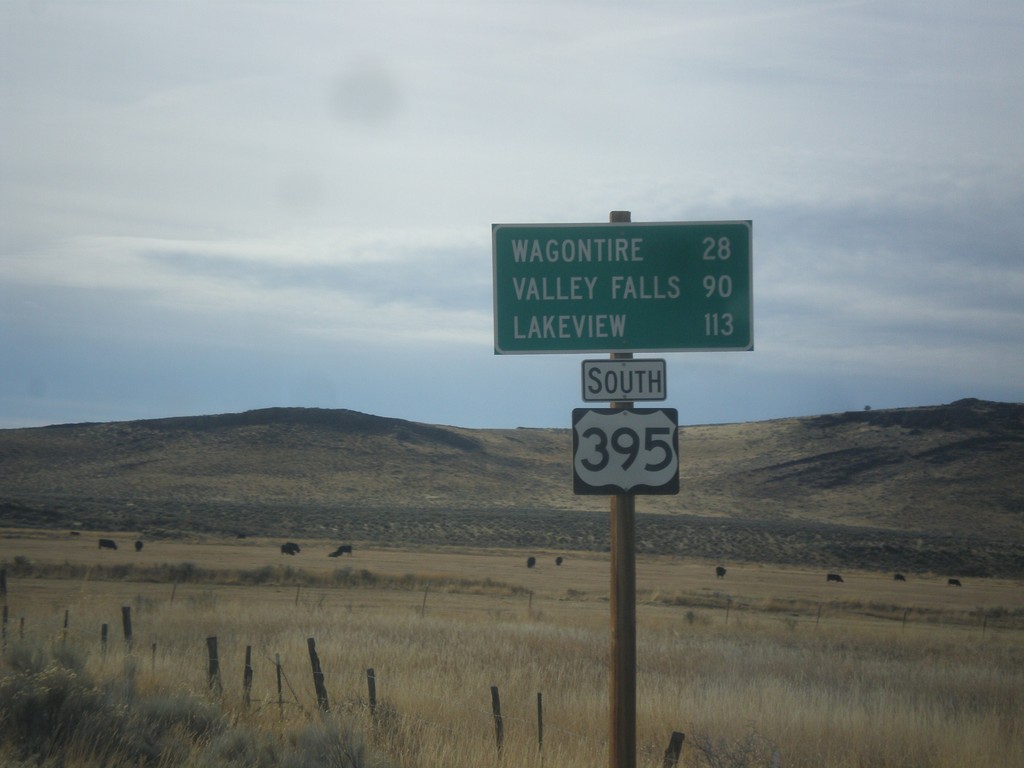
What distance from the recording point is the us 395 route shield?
594 cm

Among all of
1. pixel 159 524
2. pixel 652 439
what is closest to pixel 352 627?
pixel 652 439

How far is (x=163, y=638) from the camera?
1795cm

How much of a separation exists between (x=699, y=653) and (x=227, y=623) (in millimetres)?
10465

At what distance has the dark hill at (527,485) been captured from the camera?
220 feet

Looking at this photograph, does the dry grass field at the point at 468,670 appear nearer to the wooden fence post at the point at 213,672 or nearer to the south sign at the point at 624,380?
the wooden fence post at the point at 213,672

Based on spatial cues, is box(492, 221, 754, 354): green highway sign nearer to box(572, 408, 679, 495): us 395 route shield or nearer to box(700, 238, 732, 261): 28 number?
box(700, 238, 732, 261): 28 number

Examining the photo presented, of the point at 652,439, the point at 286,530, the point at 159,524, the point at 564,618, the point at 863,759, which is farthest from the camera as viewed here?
the point at 286,530

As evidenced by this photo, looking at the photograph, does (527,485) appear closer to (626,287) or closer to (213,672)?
(213,672)

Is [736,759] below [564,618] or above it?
above

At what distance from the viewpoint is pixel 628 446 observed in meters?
5.97

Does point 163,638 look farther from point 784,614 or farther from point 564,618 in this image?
point 784,614

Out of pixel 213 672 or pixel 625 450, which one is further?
pixel 213 672

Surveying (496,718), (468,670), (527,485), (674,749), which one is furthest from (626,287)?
(527,485)

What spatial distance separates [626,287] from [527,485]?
101 metres
